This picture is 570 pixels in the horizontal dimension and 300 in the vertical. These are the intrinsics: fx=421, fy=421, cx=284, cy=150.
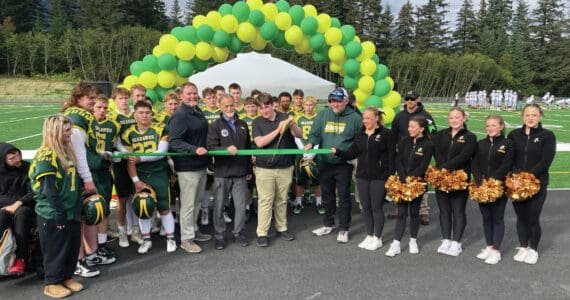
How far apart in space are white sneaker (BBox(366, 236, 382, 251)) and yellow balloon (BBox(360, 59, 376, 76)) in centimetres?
421

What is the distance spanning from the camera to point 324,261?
4723 mm

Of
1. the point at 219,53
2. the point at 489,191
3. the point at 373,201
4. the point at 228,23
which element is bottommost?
the point at 373,201

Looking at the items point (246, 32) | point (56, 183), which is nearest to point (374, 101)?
point (246, 32)

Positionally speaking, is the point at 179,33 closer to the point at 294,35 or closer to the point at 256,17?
the point at 256,17

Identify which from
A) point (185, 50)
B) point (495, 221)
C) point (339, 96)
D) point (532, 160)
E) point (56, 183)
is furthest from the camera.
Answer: point (185, 50)

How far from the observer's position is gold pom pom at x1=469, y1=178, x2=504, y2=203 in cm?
445

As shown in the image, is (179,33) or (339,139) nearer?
(339,139)

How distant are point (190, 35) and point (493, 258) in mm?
6396

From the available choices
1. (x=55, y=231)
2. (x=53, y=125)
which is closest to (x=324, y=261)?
(x=55, y=231)

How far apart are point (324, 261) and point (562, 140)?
14.4 metres

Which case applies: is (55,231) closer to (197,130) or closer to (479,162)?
(197,130)

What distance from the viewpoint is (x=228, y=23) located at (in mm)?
8125

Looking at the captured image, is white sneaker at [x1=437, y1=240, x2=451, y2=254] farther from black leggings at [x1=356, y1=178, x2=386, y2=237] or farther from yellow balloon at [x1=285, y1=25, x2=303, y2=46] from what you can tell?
yellow balloon at [x1=285, y1=25, x2=303, y2=46]

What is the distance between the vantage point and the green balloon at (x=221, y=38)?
8.16 meters
